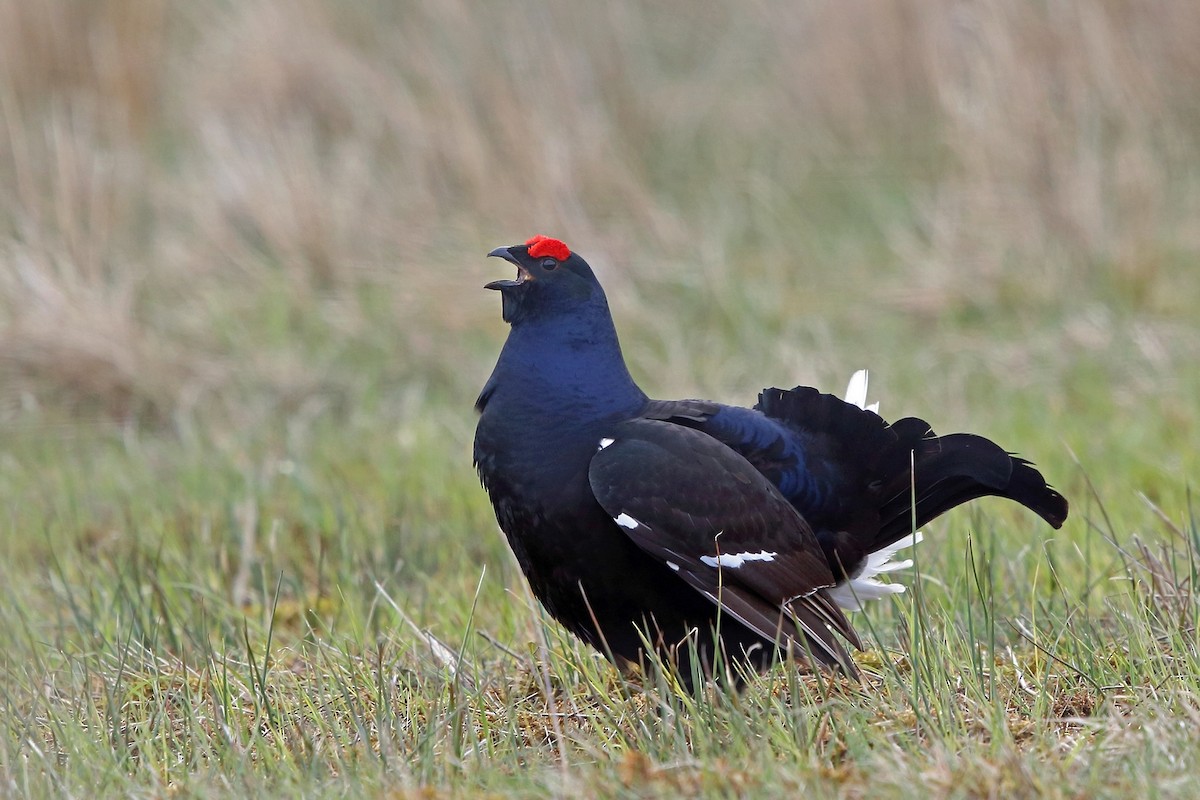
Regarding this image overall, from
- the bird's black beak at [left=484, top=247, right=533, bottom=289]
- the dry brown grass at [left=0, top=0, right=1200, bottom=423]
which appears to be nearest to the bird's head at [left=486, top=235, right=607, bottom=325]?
the bird's black beak at [left=484, top=247, right=533, bottom=289]

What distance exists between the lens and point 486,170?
299 inches

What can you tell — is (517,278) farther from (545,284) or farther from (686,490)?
(686,490)

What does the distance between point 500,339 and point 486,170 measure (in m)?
1.10

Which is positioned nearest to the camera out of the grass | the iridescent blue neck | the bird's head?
the grass

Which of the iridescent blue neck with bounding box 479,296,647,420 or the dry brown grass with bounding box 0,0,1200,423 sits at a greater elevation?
the dry brown grass with bounding box 0,0,1200,423

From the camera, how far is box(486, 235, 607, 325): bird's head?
11.5 ft

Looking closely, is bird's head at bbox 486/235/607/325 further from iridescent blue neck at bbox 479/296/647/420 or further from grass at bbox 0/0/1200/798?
grass at bbox 0/0/1200/798

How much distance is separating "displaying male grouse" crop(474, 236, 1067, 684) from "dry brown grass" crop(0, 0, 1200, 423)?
330 cm

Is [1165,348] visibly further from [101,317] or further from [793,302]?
[101,317]

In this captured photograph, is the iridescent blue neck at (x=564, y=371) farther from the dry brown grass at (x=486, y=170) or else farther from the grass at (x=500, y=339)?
the dry brown grass at (x=486, y=170)

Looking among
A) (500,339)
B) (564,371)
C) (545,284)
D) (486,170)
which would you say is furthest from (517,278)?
(486,170)

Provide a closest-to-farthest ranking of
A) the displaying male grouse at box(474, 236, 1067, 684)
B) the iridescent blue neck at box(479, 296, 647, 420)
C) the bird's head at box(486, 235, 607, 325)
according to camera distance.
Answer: the displaying male grouse at box(474, 236, 1067, 684), the iridescent blue neck at box(479, 296, 647, 420), the bird's head at box(486, 235, 607, 325)

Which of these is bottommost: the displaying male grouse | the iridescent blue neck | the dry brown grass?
the displaying male grouse

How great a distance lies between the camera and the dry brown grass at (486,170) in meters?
6.85
